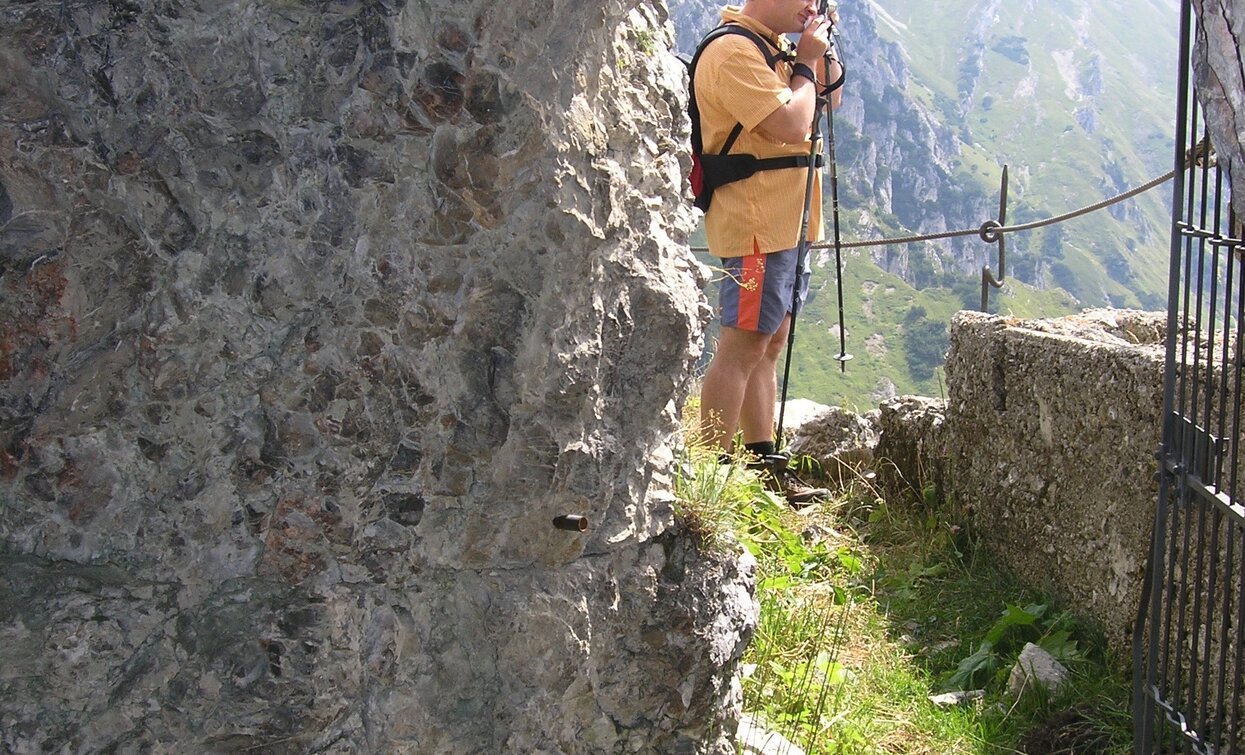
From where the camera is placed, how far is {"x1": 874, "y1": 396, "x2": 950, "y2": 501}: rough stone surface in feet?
17.4

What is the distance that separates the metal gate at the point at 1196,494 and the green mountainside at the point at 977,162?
206ft

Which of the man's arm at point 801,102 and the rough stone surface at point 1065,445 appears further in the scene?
the man's arm at point 801,102

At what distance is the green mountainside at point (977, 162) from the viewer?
102625 mm

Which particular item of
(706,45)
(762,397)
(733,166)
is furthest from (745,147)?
(762,397)

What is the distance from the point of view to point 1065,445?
4.14 meters

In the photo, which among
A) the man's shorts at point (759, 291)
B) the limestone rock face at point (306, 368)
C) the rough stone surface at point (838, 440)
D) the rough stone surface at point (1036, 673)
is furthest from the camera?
the rough stone surface at point (838, 440)

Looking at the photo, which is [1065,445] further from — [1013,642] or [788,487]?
[788,487]

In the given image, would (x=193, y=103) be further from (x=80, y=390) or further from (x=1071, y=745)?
(x=1071, y=745)

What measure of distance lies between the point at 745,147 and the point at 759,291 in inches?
22.5

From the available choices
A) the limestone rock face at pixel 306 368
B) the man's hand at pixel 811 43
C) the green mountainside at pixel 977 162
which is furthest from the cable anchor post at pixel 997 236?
the green mountainside at pixel 977 162

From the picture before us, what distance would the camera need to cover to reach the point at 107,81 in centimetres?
178

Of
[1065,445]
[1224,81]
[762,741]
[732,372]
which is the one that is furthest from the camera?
[732,372]

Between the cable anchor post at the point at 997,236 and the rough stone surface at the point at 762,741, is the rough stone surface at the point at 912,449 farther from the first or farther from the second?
the rough stone surface at the point at 762,741

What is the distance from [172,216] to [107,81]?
0.76ft
